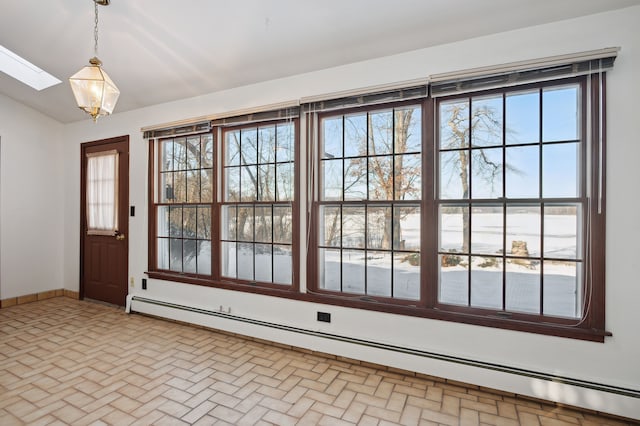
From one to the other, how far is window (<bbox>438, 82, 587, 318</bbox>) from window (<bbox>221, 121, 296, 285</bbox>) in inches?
62.2

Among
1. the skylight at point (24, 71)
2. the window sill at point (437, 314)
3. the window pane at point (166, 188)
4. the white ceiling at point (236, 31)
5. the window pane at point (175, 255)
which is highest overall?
the skylight at point (24, 71)

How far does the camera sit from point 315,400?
2484 mm

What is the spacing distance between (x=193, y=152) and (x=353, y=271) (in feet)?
8.57

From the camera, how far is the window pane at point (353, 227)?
3180mm

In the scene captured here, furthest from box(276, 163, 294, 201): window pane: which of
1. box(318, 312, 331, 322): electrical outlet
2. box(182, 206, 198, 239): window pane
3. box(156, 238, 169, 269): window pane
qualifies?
box(156, 238, 169, 269): window pane

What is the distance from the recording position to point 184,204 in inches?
170

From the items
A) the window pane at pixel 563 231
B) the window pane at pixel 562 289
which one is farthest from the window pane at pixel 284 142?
the window pane at pixel 562 289

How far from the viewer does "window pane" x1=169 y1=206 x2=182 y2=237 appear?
440 centimetres

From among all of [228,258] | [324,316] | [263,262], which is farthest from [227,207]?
[324,316]

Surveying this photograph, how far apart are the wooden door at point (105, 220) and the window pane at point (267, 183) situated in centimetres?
236

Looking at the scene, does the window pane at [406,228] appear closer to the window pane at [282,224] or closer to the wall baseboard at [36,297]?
the window pane at [282,224]

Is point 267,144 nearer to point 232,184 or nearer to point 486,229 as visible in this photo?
point 232,184

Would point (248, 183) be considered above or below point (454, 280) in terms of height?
above

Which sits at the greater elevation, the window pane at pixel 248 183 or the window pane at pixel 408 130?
the window pane at pixel 408 130
